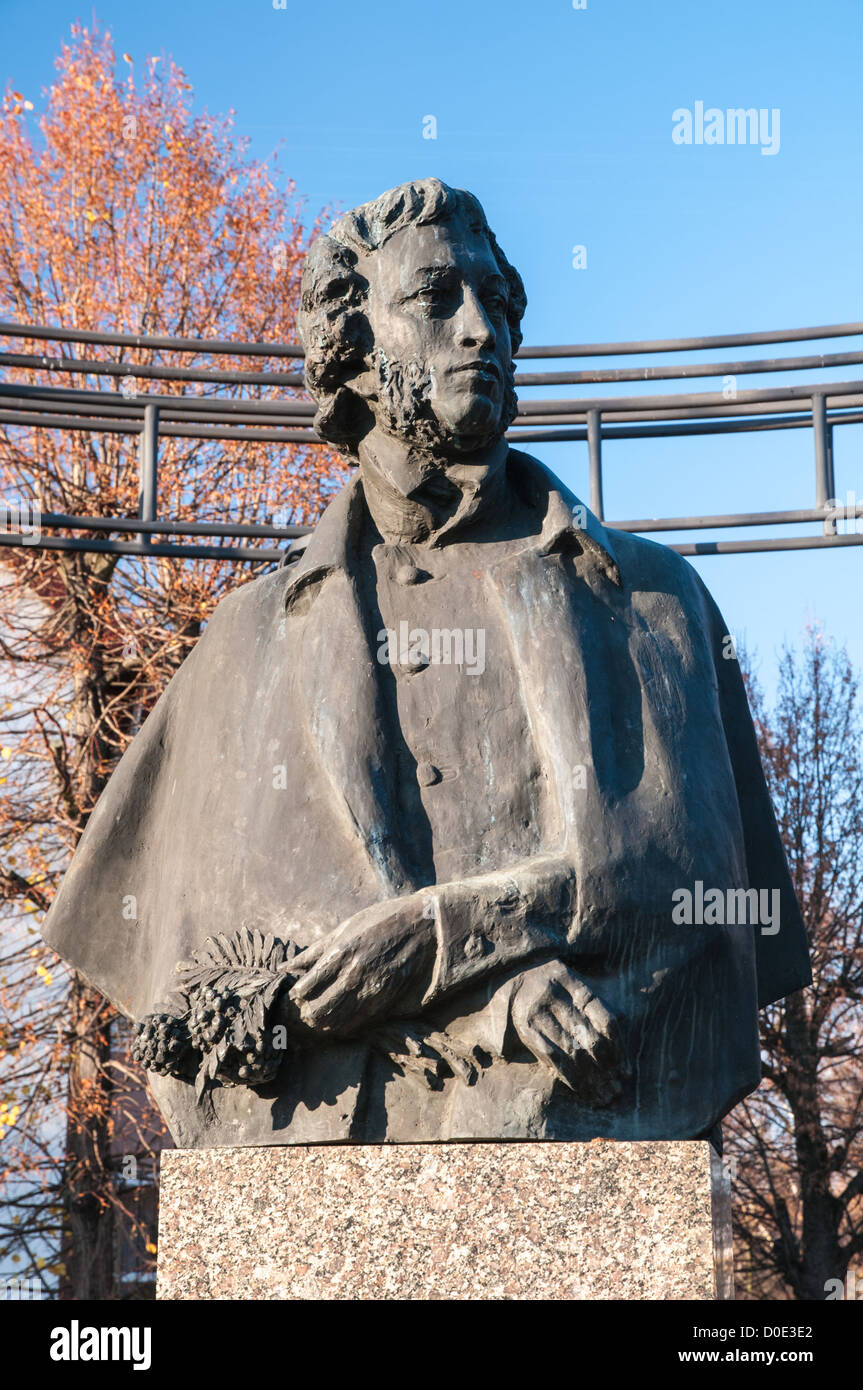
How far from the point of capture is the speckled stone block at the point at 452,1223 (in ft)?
10.5

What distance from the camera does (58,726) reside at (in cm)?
1375

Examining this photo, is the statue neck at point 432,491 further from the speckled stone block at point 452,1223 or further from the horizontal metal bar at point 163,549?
the horizontal metal bar at point 163,549

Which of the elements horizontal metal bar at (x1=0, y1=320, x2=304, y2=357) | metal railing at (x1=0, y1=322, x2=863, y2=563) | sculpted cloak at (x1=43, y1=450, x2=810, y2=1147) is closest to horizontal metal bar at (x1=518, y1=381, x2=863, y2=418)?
metal railing at (x1=0, y1=322, x2=863, y2=563)

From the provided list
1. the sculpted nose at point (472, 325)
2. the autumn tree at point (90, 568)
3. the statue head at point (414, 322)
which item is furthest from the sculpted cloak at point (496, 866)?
the autumn tree at point (90, 568)

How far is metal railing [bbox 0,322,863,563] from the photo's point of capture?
24.2ft

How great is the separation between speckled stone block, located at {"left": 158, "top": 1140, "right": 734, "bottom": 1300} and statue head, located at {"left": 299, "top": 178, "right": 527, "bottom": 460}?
4.78ft

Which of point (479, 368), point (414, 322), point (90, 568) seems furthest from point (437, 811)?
point (90, 568)

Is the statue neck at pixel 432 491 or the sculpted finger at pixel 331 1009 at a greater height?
the statue neck at pixel 432 491

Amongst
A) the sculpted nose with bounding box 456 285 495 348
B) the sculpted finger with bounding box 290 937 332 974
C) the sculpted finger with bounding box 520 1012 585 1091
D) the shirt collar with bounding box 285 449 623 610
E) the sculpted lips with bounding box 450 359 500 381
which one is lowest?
the sculpted finger with bounding box 520 1012 585 1091

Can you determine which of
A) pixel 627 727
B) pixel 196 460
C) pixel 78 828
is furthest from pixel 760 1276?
pixel 627 727

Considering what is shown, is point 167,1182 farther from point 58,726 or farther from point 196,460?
point 196,460

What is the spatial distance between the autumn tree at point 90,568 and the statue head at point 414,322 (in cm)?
816

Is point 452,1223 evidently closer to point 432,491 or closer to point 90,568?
point 432,491

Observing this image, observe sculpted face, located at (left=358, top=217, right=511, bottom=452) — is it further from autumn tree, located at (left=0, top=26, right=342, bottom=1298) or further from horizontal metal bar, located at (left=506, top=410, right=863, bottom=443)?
autumn tree, located at (left=0, top=26, right=342, bottom=1298)
